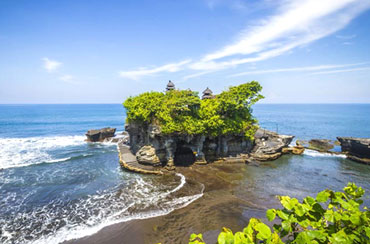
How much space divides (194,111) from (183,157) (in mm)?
7655

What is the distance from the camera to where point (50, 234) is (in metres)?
13.6

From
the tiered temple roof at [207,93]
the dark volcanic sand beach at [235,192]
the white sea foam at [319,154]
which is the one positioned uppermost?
the tiered temple roof at [207,93]

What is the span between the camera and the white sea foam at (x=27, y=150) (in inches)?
1120

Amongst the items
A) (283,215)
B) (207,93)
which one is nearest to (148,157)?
(207,93)

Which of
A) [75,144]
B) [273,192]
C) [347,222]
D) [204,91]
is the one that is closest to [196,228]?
[273,192]

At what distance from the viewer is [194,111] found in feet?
86.5

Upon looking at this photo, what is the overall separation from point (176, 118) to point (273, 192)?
14.1 meters

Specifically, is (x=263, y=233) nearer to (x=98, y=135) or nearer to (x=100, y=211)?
(x=100, y=211)

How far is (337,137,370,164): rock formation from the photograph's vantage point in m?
30.4

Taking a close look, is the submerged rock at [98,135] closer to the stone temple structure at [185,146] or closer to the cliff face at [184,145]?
the stone temple structure at [185,146]

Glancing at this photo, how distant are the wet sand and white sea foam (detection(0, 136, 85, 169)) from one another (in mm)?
21448

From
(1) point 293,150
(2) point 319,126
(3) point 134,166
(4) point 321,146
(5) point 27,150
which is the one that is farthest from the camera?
(2) point 319,126

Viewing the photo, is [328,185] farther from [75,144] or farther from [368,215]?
[75,144]

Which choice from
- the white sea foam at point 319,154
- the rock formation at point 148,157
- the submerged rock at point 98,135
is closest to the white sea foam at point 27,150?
the submerged rock at point 98,135
